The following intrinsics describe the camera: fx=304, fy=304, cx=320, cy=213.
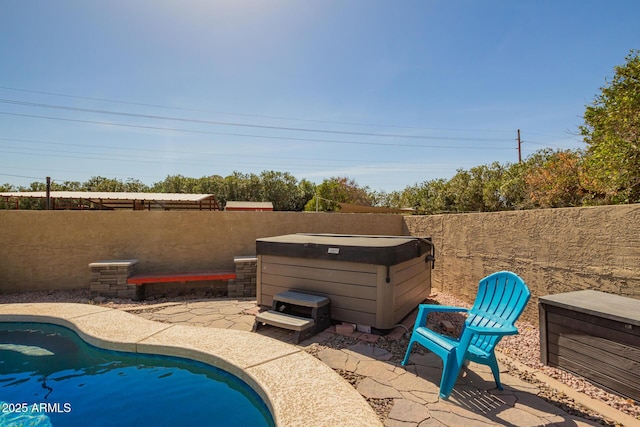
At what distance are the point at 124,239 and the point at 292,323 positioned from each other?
4.92m

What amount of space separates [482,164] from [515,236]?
21207mm

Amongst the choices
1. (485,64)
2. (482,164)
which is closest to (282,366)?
(485,64)

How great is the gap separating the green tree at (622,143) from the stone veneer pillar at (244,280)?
6.27 metres

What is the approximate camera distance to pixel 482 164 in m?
23.0

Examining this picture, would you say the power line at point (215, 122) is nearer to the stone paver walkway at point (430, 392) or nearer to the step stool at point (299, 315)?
the step stool at point (299, 315)

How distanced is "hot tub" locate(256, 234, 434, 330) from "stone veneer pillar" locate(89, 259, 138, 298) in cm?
295

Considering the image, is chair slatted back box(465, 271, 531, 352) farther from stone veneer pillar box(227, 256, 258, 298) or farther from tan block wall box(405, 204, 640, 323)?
stone veneer pillar box(227, 256, 258, 298)

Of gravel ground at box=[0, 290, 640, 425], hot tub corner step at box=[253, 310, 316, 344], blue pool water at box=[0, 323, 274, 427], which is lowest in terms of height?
blue pool water at box=[0, 323, 274, 427]

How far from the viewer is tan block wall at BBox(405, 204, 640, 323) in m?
3.16

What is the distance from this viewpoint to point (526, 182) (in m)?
12.6

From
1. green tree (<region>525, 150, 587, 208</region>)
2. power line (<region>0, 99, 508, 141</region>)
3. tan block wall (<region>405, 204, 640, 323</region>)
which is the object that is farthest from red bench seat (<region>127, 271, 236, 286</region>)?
power line (<region>0, 99, 508, 141</region>)

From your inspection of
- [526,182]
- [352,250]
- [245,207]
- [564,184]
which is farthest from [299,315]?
[245,207]

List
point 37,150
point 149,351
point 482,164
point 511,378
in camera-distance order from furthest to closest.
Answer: point 37,150 → point 482,164 → point 149,351 → point 511,378

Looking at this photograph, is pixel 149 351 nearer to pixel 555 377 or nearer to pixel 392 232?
pixel 555 377
